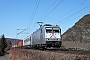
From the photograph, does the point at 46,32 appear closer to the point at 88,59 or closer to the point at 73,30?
the point at 88,59

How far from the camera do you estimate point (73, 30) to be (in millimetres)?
68375

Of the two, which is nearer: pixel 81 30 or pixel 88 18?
pixel 81 30

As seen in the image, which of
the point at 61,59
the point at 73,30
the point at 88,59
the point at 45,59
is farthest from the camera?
the point at 73,30

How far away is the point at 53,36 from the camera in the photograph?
2933cm

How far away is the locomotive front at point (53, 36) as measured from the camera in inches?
1122

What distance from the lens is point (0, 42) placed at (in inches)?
4695

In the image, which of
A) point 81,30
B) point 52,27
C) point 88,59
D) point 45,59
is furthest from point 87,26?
point 88,59

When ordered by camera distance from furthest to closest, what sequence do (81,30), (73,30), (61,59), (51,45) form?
(73,30), (81,30), (51,45), (61,59)

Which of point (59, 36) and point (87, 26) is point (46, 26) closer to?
point (59, 36)

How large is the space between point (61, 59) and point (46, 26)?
69.3 ft

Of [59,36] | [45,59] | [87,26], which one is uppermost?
[87,26]

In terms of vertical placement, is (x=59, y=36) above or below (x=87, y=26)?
below

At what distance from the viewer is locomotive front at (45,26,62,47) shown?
2850 cm

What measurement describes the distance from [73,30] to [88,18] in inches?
289
